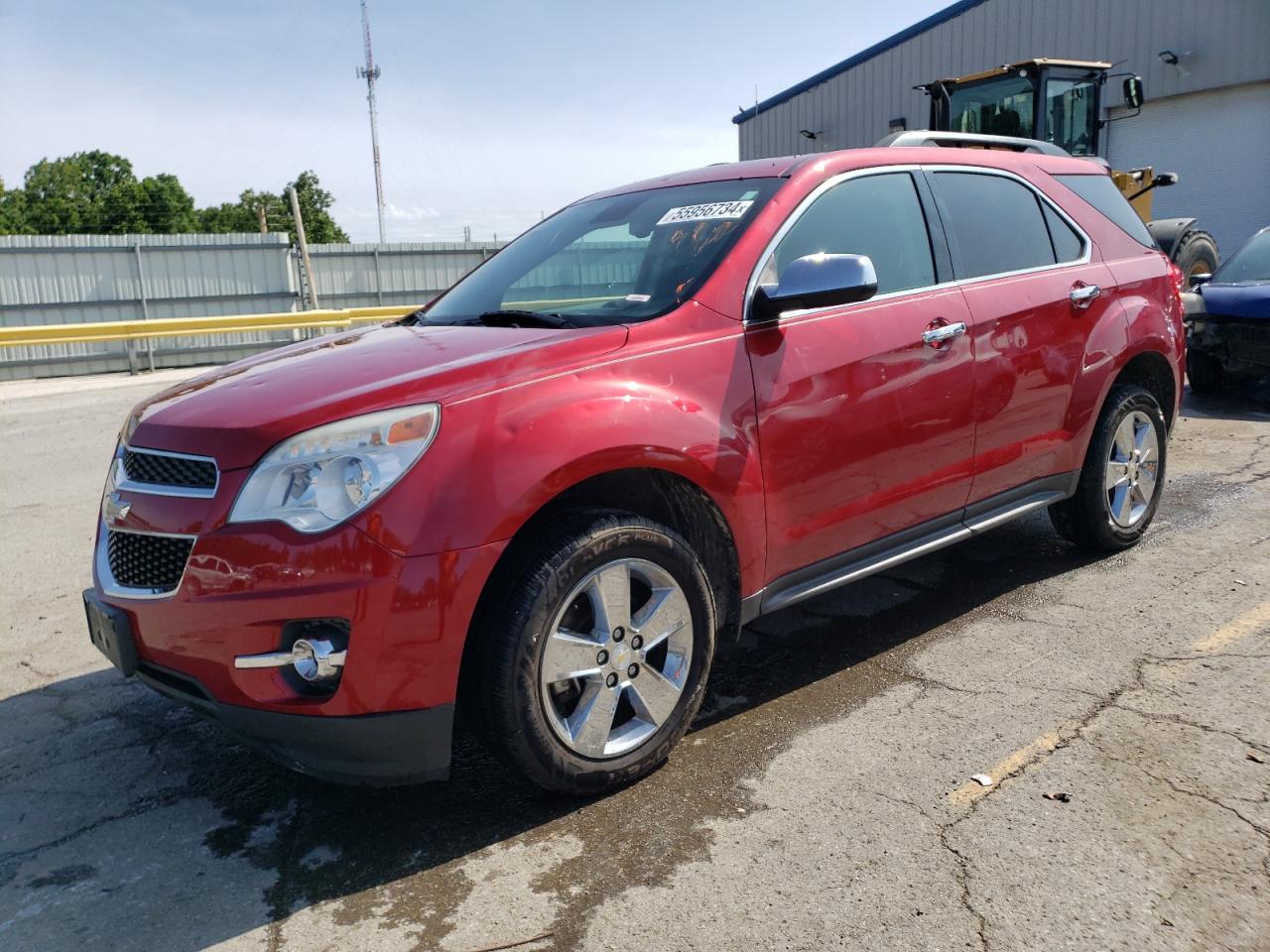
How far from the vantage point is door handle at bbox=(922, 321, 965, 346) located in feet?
11.9

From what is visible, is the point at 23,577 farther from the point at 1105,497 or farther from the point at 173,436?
the point at 1105,497

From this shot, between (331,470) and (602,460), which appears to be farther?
(602,460)

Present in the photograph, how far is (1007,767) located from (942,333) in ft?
4.97

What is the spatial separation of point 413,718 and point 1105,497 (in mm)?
3429

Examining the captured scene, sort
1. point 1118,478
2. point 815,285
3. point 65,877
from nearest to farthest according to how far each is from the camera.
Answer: point 65,877 < point 815,285 < point 1118,478

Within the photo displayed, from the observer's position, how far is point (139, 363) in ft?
62.2

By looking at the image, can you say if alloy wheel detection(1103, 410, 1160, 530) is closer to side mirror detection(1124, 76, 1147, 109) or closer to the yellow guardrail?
side mirror detection(1124, 76, 1147, 109)

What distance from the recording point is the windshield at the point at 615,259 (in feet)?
10.8

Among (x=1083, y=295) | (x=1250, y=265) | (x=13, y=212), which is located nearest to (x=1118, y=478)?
(x=1083, y=295)

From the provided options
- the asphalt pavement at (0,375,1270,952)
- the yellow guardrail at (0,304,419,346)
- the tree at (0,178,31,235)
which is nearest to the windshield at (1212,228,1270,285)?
the asphalt pavement at (0,375,1270,952)

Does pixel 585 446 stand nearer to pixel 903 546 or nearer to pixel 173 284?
pixel 903 546

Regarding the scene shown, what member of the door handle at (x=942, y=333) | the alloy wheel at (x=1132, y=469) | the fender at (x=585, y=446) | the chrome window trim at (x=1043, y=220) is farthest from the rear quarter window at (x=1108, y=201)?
the fender at (x=585, y=446)

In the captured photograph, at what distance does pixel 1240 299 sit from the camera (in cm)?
842

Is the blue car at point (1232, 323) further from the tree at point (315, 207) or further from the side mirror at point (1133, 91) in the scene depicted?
the tree at point (315, 207)
